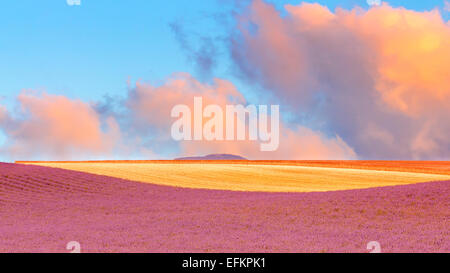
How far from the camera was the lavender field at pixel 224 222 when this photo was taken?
43.2ft

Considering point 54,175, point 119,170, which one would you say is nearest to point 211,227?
point 54,175

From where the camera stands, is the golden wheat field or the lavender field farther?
the golden wheat field

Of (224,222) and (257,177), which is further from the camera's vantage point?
(257,177)

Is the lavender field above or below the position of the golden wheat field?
below

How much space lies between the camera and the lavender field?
13.2m

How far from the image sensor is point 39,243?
14.0 m

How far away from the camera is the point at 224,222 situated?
17734 millimetres

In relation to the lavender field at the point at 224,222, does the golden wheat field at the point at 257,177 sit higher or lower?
higher

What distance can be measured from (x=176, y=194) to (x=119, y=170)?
17332mm

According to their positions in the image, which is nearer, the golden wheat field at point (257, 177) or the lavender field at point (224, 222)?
the lavender field at point (224, 222)

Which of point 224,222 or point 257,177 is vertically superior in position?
point 257,177
